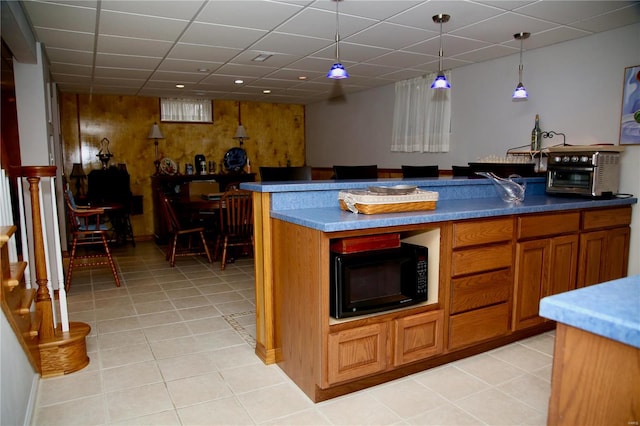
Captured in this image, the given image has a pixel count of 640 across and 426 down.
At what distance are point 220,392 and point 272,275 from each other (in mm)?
689

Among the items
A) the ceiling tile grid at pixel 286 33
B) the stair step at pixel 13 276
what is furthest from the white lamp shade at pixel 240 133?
the stair step at pixel 13 276

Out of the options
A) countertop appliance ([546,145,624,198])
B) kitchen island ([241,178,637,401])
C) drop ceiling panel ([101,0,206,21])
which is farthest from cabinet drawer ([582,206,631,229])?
drop ceiling panel ([101,0,206,21])

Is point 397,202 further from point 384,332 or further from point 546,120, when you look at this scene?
point 546,120

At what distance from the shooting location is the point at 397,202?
246 centimetres

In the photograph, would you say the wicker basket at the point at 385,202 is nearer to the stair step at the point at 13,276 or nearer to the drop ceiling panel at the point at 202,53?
the stair step at the point at 13,276

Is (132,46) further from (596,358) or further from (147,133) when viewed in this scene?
(596,358)

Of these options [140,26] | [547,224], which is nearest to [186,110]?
[140,26]

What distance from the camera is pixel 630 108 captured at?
3693 mm

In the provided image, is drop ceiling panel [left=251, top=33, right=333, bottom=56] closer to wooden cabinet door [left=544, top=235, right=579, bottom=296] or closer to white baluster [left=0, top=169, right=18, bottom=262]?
white baluster [left=0, top=169, right=18, bottom=262]

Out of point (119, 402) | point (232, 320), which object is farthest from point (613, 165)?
point (119, 402)

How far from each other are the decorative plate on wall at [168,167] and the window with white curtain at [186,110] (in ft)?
2.41

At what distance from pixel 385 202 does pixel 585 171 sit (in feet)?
6.46

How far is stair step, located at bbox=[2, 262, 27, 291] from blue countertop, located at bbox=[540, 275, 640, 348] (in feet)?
6.86

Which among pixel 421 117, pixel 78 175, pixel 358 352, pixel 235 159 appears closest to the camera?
pixel 358 352
